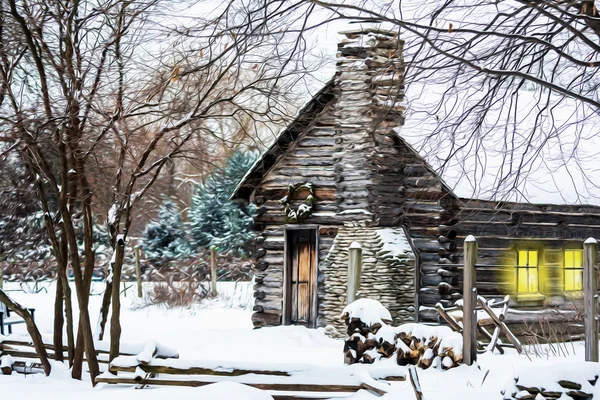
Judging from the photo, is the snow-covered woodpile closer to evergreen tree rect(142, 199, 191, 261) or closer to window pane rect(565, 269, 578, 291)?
window pane rect(565, 269, 578, 291)

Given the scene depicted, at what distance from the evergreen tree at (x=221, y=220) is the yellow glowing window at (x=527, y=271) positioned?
16.1 m

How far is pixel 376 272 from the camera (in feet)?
56.5

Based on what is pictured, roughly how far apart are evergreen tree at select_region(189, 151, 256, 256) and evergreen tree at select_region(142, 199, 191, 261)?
64cm

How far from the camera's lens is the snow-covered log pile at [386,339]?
39.2 feet

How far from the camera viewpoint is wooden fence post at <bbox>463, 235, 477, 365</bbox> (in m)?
11.4

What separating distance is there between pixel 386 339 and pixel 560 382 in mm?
5181

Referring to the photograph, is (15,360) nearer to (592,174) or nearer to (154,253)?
(592,174)

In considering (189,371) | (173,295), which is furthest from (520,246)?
(173,295)

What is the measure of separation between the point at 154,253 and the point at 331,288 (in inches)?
705

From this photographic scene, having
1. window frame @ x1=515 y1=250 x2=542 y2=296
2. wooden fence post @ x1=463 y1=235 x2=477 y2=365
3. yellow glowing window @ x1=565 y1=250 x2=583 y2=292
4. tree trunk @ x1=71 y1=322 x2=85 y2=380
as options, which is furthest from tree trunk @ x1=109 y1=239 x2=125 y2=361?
yellow glowing window @ x1=565 y1=250 x2=583 y2=292

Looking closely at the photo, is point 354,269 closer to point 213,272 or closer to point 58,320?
point 58,320

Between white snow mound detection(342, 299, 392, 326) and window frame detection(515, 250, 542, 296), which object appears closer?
white snow mound detection(342, 299, 392, 326)

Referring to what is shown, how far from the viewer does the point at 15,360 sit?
484 inches

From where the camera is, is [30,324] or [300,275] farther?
[300,275]
